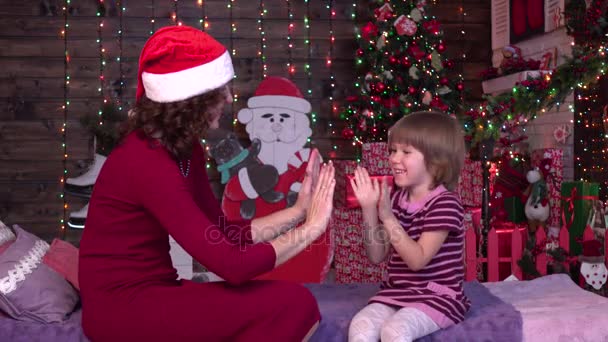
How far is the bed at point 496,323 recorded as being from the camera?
2.21 metres

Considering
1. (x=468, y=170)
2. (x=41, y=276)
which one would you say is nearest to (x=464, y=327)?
(x=41, y=276)

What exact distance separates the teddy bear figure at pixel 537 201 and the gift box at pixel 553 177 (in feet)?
0.15

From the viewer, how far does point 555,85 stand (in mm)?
4031

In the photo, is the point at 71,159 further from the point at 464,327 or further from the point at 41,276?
the point at 464,327

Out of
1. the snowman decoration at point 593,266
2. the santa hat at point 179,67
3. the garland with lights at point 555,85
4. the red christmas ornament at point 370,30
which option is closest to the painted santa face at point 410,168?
the santa hat at point 179,67

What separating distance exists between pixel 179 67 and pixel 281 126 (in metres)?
3.51

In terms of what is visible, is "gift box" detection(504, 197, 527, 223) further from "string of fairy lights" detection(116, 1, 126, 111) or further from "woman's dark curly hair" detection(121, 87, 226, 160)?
"woman's dark curly hair" detection(121, 87, 226, 160)

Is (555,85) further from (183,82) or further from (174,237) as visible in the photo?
(174,237)

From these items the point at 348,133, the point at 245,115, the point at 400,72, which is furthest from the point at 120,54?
the point at 400,72

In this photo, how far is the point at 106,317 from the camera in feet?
6.14

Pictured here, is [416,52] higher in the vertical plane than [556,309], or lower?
higher

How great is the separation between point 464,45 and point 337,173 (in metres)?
1.84

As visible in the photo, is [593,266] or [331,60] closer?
[593,266]

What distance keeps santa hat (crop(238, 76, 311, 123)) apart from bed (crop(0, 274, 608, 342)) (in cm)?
294
